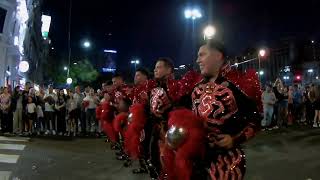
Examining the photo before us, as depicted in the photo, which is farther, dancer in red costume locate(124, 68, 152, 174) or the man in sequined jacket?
dancer in red costume locate(124, 68, 152, 174)

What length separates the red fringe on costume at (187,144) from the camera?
3990 mm

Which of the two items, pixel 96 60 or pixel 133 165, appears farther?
pixel 96 60

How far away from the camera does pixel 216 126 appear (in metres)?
4.21

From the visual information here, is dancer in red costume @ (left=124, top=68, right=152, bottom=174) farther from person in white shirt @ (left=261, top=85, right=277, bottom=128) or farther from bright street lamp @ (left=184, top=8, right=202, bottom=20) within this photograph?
bright street lamp @ (left=184, top=8, right=202, bottom=20)

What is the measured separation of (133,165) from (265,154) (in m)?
3.29

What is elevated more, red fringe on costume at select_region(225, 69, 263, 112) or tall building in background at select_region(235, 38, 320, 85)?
tall building in background at select_region(235, 38, 320, 85)

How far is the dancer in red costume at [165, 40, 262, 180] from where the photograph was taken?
13.3ft

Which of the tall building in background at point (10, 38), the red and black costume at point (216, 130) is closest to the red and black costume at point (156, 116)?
the red and black costume at point (216, 130)

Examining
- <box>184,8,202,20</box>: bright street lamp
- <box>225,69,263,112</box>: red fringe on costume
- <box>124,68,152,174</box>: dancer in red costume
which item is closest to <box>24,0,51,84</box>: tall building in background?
<box>184,8,202,20</box>: bright street lamp

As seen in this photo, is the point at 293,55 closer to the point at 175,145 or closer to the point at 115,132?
the point at 115,132

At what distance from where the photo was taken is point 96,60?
9788cm

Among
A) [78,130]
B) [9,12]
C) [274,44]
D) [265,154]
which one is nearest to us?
[265,154]

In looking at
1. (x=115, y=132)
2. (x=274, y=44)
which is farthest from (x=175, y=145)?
(x=274, y=44)

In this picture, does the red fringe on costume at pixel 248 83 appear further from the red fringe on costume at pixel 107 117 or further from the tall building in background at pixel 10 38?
the tall building in background at pixel 10 38
